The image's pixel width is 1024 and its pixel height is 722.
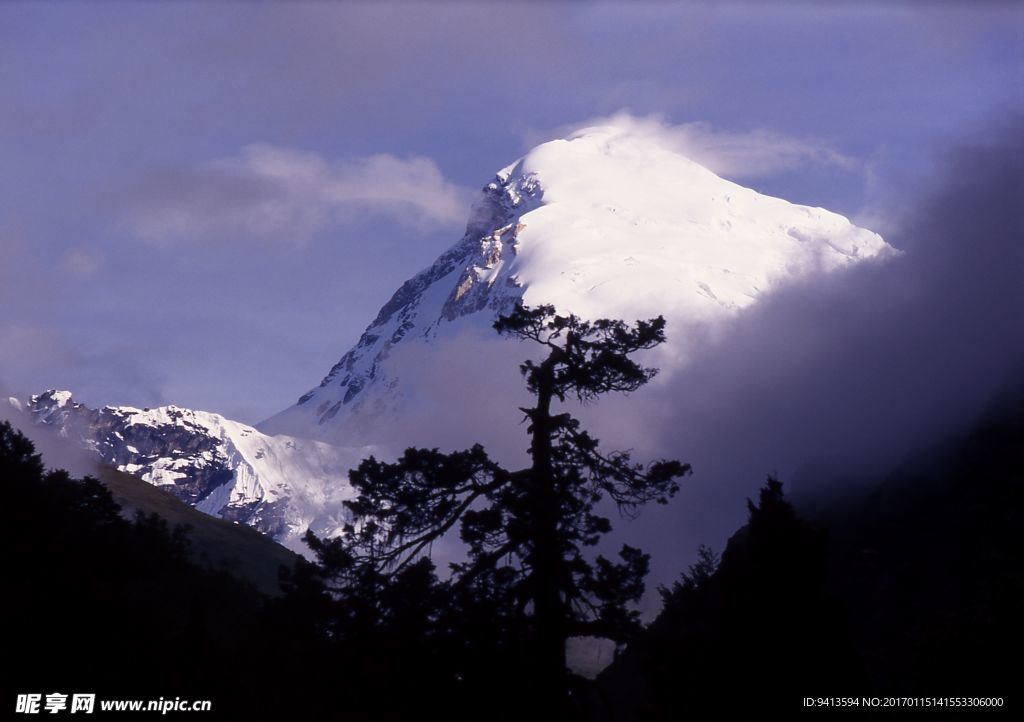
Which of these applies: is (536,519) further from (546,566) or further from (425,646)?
(425,646)

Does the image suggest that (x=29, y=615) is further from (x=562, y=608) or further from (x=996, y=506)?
(x=996, y=506)

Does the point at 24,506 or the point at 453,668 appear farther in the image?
the point at 24,506

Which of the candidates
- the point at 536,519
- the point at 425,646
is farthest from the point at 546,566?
the point at 425,646

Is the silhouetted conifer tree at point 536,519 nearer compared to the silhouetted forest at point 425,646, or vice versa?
the silhouetted forest at point 425,646

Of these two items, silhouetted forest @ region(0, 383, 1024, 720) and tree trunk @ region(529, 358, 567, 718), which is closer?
silhouetted forest @ region(0, 383, 1024, 720)

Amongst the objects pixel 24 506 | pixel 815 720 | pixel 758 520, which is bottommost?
pixel 815 720

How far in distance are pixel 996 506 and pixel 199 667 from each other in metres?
58.6

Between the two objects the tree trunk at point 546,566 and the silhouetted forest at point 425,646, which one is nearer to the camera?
the silhouetted forest at point 425,646

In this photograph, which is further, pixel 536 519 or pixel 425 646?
pixel 536 519

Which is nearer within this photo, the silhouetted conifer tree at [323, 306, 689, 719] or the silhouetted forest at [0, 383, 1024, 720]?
the silhouetted forest at [0, 383, 1024, 720]

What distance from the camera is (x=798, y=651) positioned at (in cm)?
2902

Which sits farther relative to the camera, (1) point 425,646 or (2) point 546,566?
(2) point 546,566

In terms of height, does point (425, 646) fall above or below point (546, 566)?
below

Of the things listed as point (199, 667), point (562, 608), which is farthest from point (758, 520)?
point (199, 667)
